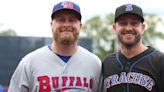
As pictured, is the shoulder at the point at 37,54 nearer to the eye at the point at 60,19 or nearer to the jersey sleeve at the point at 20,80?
the jersey sleeve at the point at 20,80

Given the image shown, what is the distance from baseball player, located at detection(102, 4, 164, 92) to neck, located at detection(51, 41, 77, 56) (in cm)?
42

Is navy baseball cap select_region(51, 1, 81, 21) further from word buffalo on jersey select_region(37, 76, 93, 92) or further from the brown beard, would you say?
word buffalo on jersey select_region(37, 76, 93, 92)

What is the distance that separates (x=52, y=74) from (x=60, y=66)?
12cm

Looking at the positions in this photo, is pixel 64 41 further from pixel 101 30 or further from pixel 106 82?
pixel 101 30

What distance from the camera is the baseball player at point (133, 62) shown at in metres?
4.20

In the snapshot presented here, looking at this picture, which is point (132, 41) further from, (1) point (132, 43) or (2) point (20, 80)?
(2) point (20, 80)

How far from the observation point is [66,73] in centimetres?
434

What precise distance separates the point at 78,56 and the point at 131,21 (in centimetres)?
67

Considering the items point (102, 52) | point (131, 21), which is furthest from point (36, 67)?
point (102, 52)

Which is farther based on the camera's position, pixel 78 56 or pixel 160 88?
pixel 78 56

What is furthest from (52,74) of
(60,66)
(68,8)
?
(68,8)

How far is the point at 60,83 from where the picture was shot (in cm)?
427

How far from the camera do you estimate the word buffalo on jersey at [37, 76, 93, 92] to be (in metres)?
4.25

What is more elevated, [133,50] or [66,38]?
[66,38]
